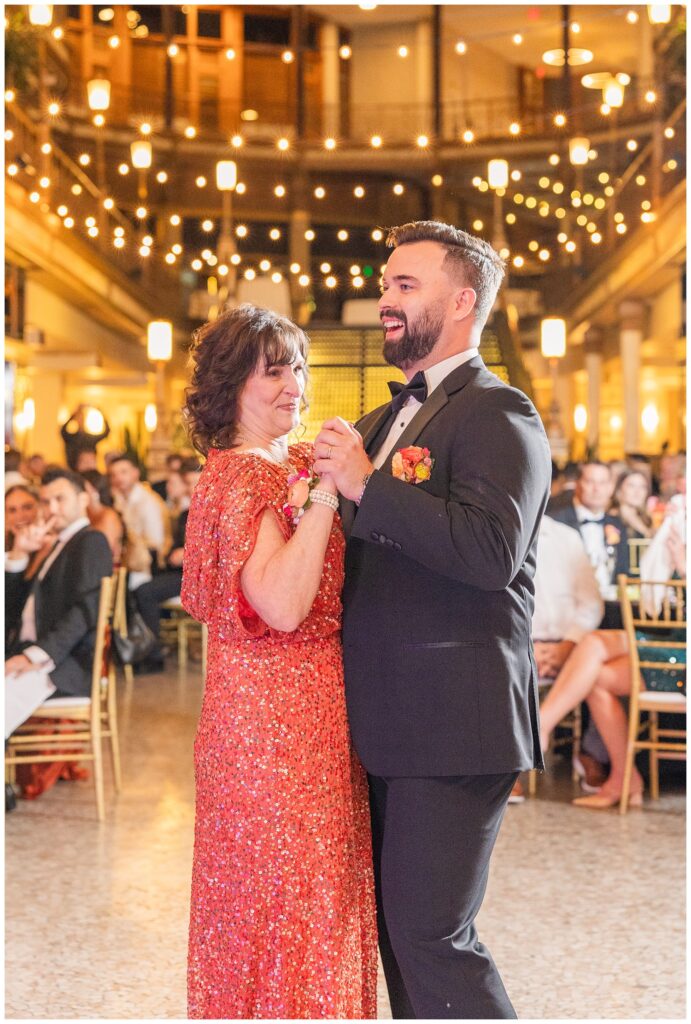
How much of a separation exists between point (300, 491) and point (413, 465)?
0.62 feet

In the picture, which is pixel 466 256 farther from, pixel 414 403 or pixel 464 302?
pixel 414 403

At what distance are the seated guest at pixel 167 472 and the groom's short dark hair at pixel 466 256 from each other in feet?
27.8

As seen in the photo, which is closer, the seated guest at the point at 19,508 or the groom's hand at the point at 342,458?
the groom's hand at the point at 342,458

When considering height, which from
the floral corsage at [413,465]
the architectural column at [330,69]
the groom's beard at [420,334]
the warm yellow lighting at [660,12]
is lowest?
the floral corsage at [413,465]

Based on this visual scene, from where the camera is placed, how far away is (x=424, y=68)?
22.4 metres

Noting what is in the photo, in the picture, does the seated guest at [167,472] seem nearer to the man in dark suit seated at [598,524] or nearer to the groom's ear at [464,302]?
the man in dark suit seated at [598,524]

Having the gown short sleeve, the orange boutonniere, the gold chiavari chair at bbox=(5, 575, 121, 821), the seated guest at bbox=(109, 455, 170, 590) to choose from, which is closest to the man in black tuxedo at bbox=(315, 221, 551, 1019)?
the gown short sleeve

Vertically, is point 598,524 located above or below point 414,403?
below

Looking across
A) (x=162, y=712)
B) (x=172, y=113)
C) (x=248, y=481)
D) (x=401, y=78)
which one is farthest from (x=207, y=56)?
(x=248, y=481)

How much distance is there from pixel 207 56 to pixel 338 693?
2151 cm

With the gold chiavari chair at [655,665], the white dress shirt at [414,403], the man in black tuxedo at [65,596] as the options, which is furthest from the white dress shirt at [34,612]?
the white dress shirt at [414,403]

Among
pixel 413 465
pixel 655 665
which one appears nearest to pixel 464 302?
pixel 413 465

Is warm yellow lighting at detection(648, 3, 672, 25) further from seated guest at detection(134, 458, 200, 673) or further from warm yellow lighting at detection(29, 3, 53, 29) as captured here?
seated guest at detection(134, 458, 200, 673)

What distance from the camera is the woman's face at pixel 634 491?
25.1 feet
